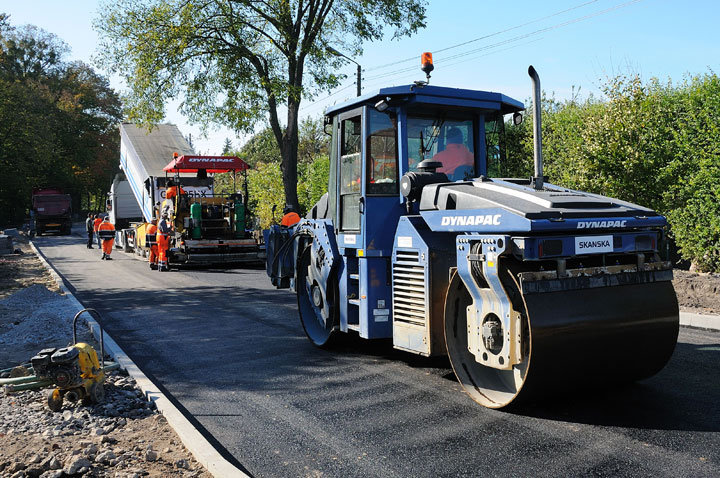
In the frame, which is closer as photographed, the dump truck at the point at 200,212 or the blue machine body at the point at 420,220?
the blue machine body at the point at 420,220

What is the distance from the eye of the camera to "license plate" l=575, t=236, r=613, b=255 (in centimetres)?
469

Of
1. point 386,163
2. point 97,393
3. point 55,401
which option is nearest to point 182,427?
point 97,393

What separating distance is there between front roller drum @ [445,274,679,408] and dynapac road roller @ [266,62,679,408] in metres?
0.01

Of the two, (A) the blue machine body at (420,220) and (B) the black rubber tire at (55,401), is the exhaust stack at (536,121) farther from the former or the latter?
(B) the black rubber tire at (55,401)

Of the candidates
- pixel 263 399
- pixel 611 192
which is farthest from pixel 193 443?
pixel 611 192

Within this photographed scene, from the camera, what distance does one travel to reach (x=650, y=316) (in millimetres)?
4902

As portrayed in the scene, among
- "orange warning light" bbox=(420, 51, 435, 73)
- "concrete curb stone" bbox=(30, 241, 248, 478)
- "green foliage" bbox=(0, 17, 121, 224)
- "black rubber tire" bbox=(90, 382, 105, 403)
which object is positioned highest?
"green foliage" bbox=(0, 17, 121, 224)

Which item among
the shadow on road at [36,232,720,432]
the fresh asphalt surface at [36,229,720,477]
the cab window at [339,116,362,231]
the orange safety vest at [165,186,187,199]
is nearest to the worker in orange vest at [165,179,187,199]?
the orange safety vest at [165,186,187,199]

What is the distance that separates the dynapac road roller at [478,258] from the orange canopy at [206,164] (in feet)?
38.2

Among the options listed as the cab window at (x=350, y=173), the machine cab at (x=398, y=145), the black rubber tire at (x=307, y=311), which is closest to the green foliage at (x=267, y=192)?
the black rubber tire at (x=307, y=311)

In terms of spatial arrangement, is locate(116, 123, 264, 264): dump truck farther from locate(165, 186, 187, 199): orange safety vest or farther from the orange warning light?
the orange warning light

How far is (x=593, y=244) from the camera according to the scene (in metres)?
4.75

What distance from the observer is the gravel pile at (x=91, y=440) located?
13.3 feet

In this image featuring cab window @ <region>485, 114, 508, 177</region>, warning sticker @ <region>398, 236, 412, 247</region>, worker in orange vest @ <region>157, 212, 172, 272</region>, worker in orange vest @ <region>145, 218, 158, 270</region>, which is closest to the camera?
warning sticker @ <region>398, 236, 412, 247</region>
